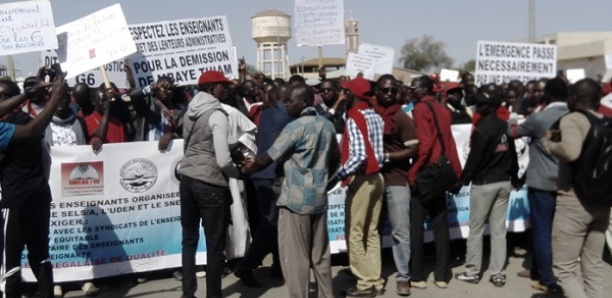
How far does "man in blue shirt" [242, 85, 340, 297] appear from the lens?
16.7 feet

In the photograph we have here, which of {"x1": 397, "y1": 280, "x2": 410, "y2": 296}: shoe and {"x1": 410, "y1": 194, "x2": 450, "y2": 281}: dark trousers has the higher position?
{"x1": 410, "y1": 194, "x2": 450, "y2": 281}: dark trousers

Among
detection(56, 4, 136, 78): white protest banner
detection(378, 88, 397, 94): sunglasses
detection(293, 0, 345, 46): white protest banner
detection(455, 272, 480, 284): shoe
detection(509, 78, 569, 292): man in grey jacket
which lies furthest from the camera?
detection(293, 0, 345, 46): white protest banner

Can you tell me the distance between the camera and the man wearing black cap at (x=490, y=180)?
20.6ft

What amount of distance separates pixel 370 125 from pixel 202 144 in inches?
55.4

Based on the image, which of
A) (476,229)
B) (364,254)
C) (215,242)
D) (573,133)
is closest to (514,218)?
(476,229)

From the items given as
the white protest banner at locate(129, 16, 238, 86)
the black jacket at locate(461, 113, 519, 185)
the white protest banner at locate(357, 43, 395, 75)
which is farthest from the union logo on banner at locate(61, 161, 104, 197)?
the white protest banner at locate(357, 43, 395, 75)

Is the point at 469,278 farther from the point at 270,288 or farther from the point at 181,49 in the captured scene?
the point at 181,49

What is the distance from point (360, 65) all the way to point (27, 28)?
17.8 feet

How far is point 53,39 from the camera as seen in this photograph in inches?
268

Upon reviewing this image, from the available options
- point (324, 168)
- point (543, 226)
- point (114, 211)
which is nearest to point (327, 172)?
point (324, 168)

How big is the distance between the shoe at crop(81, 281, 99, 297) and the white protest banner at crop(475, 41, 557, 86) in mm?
6850

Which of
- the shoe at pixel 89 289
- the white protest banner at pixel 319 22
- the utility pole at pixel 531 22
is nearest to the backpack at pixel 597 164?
the shoe at pixel 89 289

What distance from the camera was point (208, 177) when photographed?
5.52 metres

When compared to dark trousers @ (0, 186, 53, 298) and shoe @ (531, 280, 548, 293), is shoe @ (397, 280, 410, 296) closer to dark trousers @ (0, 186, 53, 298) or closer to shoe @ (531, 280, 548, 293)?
shoe @ (531, 280, 548, 293)
